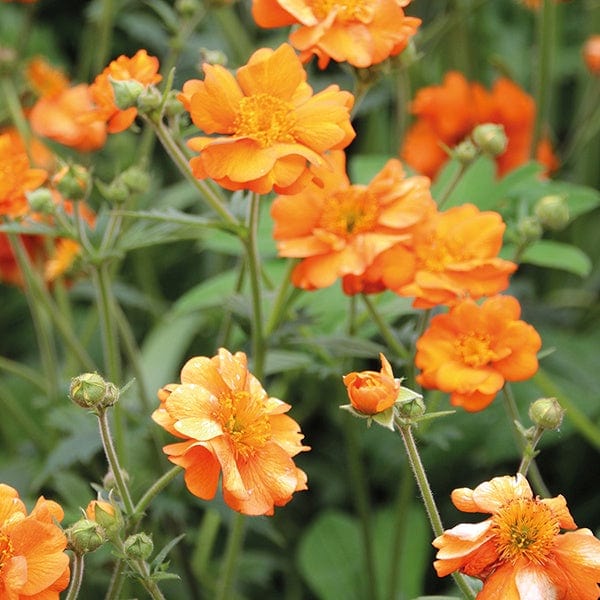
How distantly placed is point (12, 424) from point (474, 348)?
0.74 meters

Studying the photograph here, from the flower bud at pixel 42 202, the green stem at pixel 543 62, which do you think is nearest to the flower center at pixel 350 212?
the flower bud at pixel 42 202

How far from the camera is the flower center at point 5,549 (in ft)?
2.01

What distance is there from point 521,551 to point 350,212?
13.9 inches

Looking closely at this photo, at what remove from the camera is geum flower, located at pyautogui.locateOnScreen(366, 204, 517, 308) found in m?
0.83

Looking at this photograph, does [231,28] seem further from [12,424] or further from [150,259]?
[12,424]

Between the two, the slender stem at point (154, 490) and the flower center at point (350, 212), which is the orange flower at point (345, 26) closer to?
the flower center at point (350, 212)

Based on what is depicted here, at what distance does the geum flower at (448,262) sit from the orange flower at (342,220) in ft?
0.06

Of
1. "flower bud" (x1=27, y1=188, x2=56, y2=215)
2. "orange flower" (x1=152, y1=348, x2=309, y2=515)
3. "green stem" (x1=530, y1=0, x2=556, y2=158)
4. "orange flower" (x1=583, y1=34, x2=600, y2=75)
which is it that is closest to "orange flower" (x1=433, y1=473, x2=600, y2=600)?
"orange flower" (x1=152, y1=348, x2=309, y2=515)

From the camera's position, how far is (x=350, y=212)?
34.8 inches

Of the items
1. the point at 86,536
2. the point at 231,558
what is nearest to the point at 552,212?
the point at 231,558

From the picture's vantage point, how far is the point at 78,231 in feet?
2.96

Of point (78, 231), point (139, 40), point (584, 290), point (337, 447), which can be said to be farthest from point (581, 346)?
point (139, 40)

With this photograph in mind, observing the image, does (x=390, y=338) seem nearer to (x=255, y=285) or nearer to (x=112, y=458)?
(x=255, y=285)

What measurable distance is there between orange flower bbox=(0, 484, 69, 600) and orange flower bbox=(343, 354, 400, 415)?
0.18m
